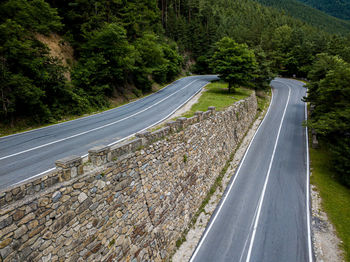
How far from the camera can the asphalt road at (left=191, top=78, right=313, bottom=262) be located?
10.4 m

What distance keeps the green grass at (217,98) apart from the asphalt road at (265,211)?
18.8 ft

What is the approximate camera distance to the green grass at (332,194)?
37.8 ft

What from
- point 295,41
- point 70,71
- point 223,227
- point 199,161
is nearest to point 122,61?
point 70,71

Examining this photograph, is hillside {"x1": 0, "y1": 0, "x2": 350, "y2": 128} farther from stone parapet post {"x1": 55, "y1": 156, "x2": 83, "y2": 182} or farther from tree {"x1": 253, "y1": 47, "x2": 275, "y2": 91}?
stone parapet post {"x1": 55, "y1": 156, "x2": 83, "y2": 182}

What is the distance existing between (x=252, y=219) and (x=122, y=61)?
19020mm

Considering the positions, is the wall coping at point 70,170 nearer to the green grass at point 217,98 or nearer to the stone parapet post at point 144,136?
the stone parapet post at point 144,136

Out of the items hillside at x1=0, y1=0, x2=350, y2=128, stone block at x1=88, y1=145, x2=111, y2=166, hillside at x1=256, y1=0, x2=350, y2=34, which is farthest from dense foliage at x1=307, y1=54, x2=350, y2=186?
hillside at x1=256, y1=0, x2=350, y2=34

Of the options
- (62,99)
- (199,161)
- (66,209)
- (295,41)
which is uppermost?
(295,41)

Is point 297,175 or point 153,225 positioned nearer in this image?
point 153,225

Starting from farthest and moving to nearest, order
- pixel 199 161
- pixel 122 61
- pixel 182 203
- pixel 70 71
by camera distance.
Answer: pixel 122 61 → pixel 70 71 → pixel 199 161 → pixel 182 203

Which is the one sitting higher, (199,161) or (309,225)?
(199,161)

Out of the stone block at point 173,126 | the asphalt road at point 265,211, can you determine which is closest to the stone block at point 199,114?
the stone block at point 173,126

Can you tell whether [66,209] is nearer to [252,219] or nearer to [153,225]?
[153,225]

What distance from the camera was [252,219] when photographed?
12.5 meters
